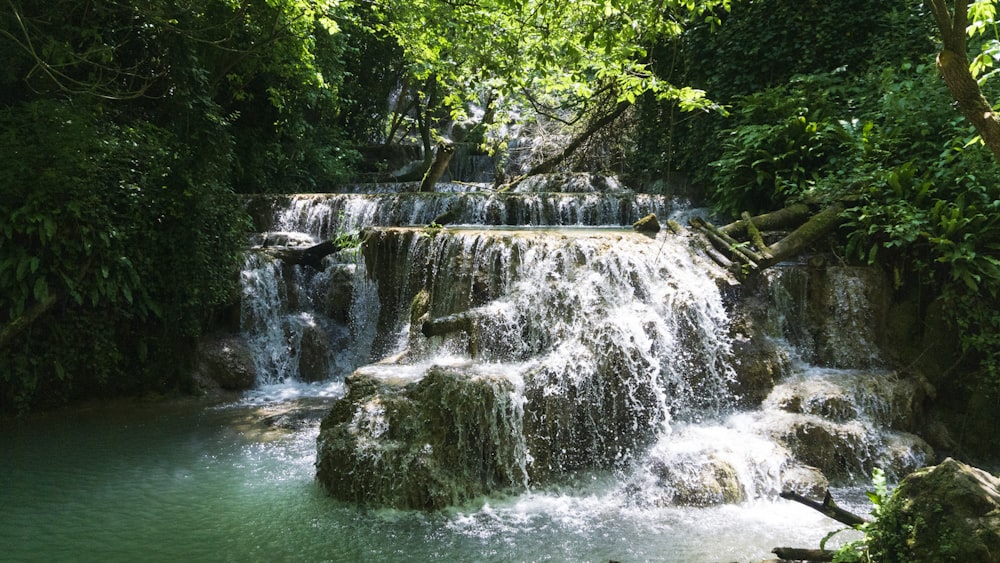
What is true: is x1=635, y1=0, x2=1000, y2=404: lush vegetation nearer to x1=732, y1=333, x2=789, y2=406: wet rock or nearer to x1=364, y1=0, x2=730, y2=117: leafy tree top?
x1=364, y1=0, x2=730, y2=117: leafy tree top

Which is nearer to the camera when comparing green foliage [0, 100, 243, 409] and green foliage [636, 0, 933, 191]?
green foliage [0, 100, 243, 409]

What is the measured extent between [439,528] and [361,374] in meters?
1.97

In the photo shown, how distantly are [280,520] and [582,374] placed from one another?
3140mm

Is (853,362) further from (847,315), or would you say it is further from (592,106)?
(592,106)

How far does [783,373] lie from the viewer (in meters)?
7.00

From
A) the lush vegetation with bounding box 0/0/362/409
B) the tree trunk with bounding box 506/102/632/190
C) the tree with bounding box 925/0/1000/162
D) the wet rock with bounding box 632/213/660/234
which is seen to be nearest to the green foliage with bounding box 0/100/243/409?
the lush vegetation with bounding box 0/0/362/409

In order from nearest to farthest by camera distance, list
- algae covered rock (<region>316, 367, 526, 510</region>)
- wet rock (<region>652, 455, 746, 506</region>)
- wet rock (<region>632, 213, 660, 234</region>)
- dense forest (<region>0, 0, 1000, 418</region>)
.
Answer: algae covered rock (<region>316, 367, 526, 510</region>) → wet rock (<region>652, 455, 746, 506</region>) → dense forest (<region>0, 0, 1000, 418</region>) → wet rock (<region>632, 213, 660, 234</region>)

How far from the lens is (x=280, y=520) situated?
4.92m

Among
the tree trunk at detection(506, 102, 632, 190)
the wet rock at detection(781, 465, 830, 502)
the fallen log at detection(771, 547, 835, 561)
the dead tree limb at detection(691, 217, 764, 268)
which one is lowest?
the wet rock at detection(781, 465, 830, 502)

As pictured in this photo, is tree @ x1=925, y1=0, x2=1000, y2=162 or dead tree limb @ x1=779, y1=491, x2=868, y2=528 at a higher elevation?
tree @ x1=925, y1=0, x2=1000, y2=162

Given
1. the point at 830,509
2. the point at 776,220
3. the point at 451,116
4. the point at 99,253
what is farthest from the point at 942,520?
the point at 99,253

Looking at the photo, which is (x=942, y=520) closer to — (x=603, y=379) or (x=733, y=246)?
(x=603, y=379)

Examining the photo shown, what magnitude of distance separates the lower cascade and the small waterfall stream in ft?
0.06

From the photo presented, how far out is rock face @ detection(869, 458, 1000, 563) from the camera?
2793 mm
